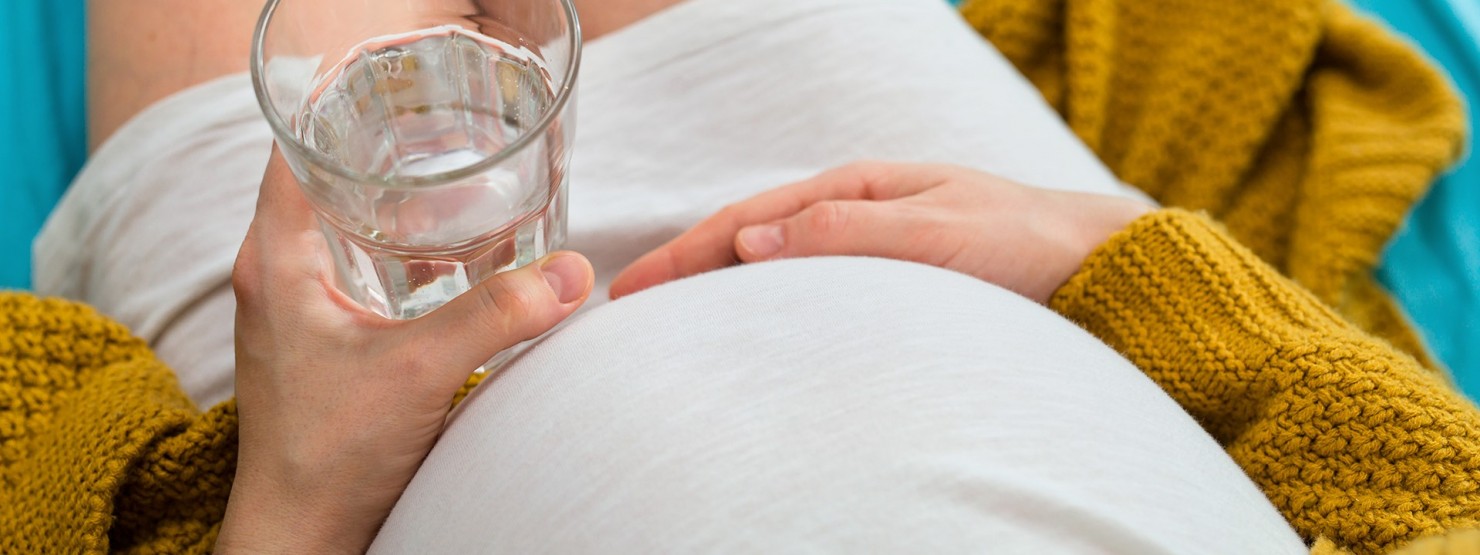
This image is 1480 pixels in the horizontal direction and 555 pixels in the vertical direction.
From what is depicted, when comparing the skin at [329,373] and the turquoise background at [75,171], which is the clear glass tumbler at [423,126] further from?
the turquoise background at [75,171]

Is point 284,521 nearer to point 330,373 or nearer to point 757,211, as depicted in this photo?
point 330,373

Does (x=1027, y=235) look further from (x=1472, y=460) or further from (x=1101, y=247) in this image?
(x=1472, y=460)

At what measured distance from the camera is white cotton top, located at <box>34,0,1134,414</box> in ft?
2.46

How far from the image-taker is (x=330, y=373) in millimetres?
577

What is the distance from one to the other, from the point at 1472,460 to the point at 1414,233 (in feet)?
1.40

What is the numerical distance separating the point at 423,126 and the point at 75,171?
0.53 meters

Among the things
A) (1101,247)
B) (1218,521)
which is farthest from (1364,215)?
(1218,521)

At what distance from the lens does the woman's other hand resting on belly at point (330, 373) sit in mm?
554

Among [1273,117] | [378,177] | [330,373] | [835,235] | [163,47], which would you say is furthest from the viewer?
[1273,117]

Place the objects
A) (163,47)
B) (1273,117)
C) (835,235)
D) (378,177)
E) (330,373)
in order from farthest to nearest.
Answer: (1273,117), (163,47), (835,235), (330,373), (378,177)

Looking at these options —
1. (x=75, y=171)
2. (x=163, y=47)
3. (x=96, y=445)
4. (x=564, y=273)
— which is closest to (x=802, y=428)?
(x=564, y=273)

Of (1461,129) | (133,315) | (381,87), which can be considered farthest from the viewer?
(1461,129)

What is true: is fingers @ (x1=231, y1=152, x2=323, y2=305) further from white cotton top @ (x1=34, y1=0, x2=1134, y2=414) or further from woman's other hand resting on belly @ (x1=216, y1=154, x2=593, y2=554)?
white cotton top @ (x1=34, y1=0, x2=1134, y2=414)

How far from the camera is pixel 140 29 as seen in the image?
0.80m
